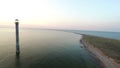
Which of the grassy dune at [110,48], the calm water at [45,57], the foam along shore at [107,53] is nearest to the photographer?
the calm water at [45,57]

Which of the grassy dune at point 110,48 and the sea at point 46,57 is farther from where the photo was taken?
the grassy dune at point 110,48

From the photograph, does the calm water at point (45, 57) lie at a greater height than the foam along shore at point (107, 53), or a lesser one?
lesser

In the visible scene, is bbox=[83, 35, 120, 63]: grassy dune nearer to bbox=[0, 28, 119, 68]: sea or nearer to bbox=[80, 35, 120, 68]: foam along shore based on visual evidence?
bbox=[80, 35, 120, 68]: foam along shore

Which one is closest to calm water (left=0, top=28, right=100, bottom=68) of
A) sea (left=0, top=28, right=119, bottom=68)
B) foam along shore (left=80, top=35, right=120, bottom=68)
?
sea (left=0, top=28, right=119, bottom=68)

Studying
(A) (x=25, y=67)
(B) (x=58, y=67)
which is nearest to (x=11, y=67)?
(A) (x=25, y=67)

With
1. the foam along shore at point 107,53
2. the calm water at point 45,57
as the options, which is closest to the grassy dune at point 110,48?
the foam along shore at point 107,53

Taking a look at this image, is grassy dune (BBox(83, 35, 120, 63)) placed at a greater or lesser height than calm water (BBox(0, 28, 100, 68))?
greater

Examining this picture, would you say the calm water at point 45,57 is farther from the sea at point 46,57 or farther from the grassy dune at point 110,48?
the grassy dune at point 110,48

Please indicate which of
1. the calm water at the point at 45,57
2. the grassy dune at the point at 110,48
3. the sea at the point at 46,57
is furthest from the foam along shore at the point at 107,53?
the calm water at the point at 45,57

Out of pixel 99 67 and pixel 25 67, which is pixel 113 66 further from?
pixel 25 67

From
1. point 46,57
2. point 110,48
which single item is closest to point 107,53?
point 110,48

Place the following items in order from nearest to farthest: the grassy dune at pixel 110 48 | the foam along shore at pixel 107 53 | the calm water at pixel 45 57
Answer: the calm water at pixel 45 57 < the foam along shore at pixel 107 53 < the grassy dune at pixel 110 48

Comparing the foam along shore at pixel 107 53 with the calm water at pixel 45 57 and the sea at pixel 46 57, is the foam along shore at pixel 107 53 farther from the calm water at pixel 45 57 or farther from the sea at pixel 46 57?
the calm water at pixel 45 57
